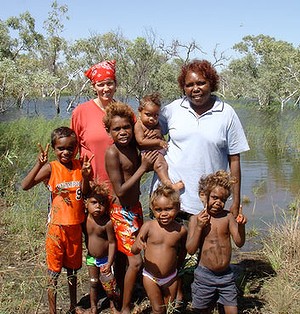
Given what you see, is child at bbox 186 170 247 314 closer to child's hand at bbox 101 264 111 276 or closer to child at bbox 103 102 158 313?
child at bbox 103 102 158 313

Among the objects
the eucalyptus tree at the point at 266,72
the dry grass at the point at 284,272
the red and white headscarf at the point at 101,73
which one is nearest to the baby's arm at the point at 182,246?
the dry grass at the point at 284,272

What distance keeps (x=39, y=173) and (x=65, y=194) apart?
0.82ft

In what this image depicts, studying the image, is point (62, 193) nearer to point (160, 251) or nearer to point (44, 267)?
point (44, 267)

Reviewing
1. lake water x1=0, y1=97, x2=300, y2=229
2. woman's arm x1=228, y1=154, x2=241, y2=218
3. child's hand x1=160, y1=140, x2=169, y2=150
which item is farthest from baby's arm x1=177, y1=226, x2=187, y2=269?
lake water x1=0, y1=97, x2=300, y2=229

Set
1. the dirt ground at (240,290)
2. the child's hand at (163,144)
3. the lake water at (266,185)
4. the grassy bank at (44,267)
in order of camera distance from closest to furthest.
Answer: the grassy bank at (44,267) < the child's hand at (163,144) < the dirt ground at (240,290) < the lake water at (266,185)

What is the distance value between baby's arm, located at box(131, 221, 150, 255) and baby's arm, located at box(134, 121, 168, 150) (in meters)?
0.57

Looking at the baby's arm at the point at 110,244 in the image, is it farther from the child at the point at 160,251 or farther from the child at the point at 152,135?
the child at the point at 152,135

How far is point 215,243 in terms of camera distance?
10.3 feet

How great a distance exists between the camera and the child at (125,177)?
324cm

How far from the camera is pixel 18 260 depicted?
4777mm

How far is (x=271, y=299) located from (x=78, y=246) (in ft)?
5.33

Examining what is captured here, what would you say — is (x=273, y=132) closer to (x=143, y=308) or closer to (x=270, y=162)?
(x=270, y=162)

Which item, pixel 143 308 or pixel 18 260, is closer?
pixel 143 308

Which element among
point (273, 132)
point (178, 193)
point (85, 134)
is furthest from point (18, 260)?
point (273, 132)
